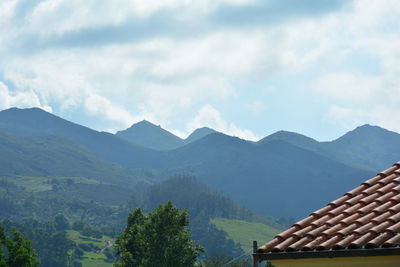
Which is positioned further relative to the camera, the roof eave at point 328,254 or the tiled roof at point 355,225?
the tiled roof at point 355,225

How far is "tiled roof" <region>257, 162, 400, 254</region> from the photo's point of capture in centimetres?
941

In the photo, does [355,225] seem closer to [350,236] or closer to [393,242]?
[350,236]

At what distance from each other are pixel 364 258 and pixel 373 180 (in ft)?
11.1

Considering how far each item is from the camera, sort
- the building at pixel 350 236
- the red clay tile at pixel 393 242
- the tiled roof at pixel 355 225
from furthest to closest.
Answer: the tiled roof at pixel 355 225
the building at pixel 350 236
the red clay tile at pixel 393 242

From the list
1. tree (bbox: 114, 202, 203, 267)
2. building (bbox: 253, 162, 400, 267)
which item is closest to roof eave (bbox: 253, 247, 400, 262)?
building (bbox: 253, 162, 400, 267)

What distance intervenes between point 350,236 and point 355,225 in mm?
461

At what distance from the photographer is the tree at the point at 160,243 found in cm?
7438

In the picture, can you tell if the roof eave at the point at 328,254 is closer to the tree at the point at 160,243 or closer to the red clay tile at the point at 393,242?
the red clay tile at the point at 393,242

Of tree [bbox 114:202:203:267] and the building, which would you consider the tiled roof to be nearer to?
the building

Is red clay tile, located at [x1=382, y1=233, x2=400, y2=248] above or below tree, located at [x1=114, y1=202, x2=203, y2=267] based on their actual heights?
below

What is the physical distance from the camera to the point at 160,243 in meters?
74.8

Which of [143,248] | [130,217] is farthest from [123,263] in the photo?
[130,217]

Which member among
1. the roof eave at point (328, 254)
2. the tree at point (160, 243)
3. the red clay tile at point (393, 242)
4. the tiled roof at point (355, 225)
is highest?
the tree at point (160, 243)

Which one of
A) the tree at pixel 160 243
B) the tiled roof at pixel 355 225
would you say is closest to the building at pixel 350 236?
the tiled roof at pixel 355 225
